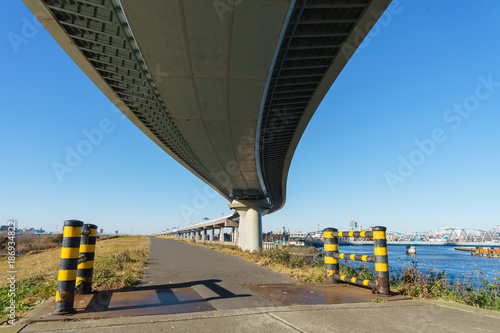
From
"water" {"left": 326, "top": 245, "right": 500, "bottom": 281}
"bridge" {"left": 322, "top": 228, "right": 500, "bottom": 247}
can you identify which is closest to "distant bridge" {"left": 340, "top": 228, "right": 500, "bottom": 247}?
"bridge" {"left": 322, "top": 228, "right": 500, "bottom": 247}

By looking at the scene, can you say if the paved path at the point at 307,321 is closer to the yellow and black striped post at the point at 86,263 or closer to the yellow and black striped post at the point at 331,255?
the yellow and black striped post at the point at 86,263

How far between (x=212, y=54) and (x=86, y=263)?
5770 millimetres

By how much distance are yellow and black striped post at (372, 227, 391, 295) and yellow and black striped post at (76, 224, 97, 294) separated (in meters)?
4.84

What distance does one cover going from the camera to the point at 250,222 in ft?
87.0

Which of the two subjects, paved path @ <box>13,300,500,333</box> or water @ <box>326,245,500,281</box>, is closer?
paved path @ <box>13,300,500,333</box>

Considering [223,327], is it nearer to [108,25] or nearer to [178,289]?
[178,289]

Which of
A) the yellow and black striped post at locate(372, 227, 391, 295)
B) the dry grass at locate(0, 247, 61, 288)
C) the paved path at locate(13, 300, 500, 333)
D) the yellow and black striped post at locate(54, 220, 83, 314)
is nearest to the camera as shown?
the paved path at locate(13, 300, 500, 333)

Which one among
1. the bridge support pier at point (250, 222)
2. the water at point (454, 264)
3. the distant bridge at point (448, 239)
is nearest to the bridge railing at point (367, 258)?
the water at point (454, 264)

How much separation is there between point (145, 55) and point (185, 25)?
5.85 feet

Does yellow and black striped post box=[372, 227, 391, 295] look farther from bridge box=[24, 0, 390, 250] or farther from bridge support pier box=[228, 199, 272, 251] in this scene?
bridge support pier box=[228, 199, 272, 251]

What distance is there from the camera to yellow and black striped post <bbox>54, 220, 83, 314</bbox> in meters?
3.67

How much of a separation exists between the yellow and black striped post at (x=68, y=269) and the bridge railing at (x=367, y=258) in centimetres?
451

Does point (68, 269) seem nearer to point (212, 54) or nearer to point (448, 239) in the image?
point (212, 54)

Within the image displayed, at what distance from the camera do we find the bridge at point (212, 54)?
6.64m
